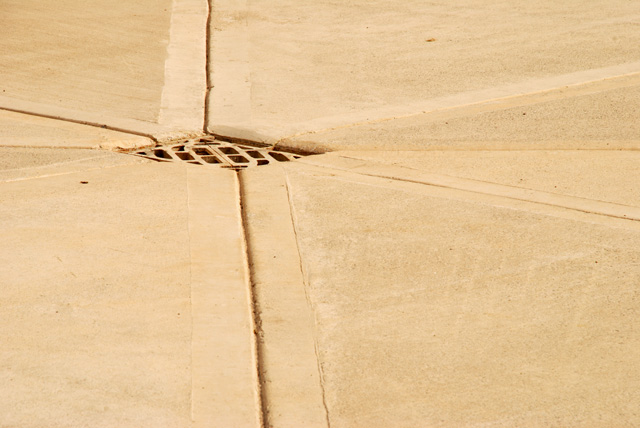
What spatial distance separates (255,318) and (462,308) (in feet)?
2.81

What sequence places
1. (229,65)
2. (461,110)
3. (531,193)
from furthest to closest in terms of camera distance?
(229,65), (461,110), (531,193)

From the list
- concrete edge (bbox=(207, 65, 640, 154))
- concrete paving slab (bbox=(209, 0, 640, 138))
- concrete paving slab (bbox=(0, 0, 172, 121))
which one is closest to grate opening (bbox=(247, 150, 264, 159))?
concrete edge (bbox=(207, 65, 640, 154))

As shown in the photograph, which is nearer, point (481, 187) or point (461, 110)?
point (481, 187)

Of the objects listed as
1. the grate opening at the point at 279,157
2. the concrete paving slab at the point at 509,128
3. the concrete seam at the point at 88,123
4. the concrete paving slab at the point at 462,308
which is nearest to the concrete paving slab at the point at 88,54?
the concrete seam at the point at 88,123

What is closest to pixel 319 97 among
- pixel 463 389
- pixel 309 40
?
pixel 309 40

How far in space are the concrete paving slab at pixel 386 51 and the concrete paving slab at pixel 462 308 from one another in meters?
1.51

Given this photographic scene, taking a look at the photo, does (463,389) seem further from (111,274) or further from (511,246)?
(111,274)

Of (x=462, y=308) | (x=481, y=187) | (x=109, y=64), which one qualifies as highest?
(x=109, y=64)

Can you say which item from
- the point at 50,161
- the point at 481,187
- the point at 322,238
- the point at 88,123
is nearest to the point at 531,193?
the point at 481,187

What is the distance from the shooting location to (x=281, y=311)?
11.8ft

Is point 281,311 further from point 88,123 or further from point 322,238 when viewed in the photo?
point 88,123

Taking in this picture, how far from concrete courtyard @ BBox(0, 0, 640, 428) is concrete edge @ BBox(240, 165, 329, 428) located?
0.01m

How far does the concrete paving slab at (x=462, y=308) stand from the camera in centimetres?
303

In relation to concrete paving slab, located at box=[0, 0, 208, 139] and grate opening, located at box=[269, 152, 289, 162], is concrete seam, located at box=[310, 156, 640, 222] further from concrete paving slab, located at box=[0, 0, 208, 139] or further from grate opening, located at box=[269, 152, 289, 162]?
concrete paving slab, located at box=[0, 0, 208, 139]
